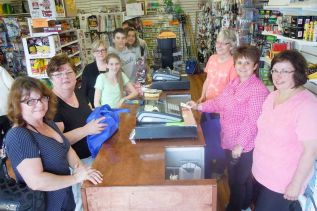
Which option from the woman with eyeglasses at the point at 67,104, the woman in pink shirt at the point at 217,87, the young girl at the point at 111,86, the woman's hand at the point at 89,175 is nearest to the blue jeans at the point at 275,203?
the woman in pink shirt at the point at 217,87

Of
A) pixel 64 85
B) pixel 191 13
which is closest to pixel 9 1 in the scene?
pixel 191 13

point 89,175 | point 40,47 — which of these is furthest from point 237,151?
point 40,47

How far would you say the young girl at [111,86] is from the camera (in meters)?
2.95

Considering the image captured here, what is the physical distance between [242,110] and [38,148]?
1.44 metres

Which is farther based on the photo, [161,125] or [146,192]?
[161,125]

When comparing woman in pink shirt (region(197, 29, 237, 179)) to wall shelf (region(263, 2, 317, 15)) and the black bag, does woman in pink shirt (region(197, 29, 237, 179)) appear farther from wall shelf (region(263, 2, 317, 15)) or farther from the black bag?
the black bag

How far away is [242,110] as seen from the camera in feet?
7.07

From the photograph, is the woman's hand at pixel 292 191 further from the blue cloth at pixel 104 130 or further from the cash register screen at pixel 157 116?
the blue cloth at pixel 104 130

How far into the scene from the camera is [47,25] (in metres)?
5.35

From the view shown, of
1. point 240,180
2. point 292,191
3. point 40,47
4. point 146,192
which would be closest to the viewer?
point 146,192

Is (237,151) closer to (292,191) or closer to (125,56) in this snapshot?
(292,191)

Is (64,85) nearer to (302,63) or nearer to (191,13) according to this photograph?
(302,63)

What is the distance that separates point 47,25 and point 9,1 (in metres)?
5.12

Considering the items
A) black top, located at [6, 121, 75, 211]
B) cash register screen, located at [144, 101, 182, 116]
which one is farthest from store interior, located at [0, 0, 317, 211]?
black top, located at [6, 121, 75, 211]
